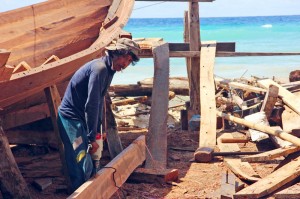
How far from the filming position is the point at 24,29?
365 inches

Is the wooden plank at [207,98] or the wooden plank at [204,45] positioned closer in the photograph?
the wooden plank at [207,98]

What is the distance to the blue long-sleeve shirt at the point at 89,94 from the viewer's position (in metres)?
5.80

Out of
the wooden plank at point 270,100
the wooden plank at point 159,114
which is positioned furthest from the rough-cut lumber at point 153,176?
the wooden plank at point 270,100

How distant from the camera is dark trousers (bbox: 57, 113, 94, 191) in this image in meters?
6.12

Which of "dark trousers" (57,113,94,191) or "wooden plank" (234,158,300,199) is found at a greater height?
"dark trousers" (57,113,94,191)

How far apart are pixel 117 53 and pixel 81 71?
0.44 metres

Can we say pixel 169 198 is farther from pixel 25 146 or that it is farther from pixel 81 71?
pixel 25 146

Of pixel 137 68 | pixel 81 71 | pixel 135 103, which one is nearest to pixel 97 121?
pixel 81 71

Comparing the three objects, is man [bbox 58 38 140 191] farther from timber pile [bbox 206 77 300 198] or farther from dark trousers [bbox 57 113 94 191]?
timber pile [bbox 206 77 300 198]

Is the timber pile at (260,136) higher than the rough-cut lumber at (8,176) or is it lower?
lower

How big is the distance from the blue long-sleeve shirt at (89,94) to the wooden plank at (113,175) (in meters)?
0.49

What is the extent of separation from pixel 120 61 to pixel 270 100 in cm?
413

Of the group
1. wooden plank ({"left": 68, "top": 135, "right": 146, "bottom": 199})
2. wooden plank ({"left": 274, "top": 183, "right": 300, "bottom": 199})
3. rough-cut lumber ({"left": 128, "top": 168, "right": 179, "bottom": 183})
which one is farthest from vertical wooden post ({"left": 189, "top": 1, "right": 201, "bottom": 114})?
wooden plank ({"left": 274, "top": 183, "right": 300, "bottom": 199})

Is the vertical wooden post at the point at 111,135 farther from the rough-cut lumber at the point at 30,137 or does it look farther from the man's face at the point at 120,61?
the man's face at the point at 120,61
